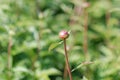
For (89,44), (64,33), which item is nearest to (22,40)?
(89,44)

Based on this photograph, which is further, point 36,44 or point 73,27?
point 73,27

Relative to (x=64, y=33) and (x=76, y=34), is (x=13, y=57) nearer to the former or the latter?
(x=76, y=34)

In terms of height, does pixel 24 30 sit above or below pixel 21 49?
above

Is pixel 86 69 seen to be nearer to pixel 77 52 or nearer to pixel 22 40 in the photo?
pixel 77 52

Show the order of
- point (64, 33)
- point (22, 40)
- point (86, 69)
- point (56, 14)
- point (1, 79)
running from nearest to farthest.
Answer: point (64, 33)
point (1, 79)
point (86, 69)
point (22, 40)
point (56, 14)

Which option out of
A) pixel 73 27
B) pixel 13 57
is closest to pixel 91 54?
pixel 73 27

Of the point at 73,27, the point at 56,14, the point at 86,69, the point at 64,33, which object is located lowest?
the point at 64,33

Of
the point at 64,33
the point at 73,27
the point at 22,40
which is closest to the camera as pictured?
the point at 64,33
